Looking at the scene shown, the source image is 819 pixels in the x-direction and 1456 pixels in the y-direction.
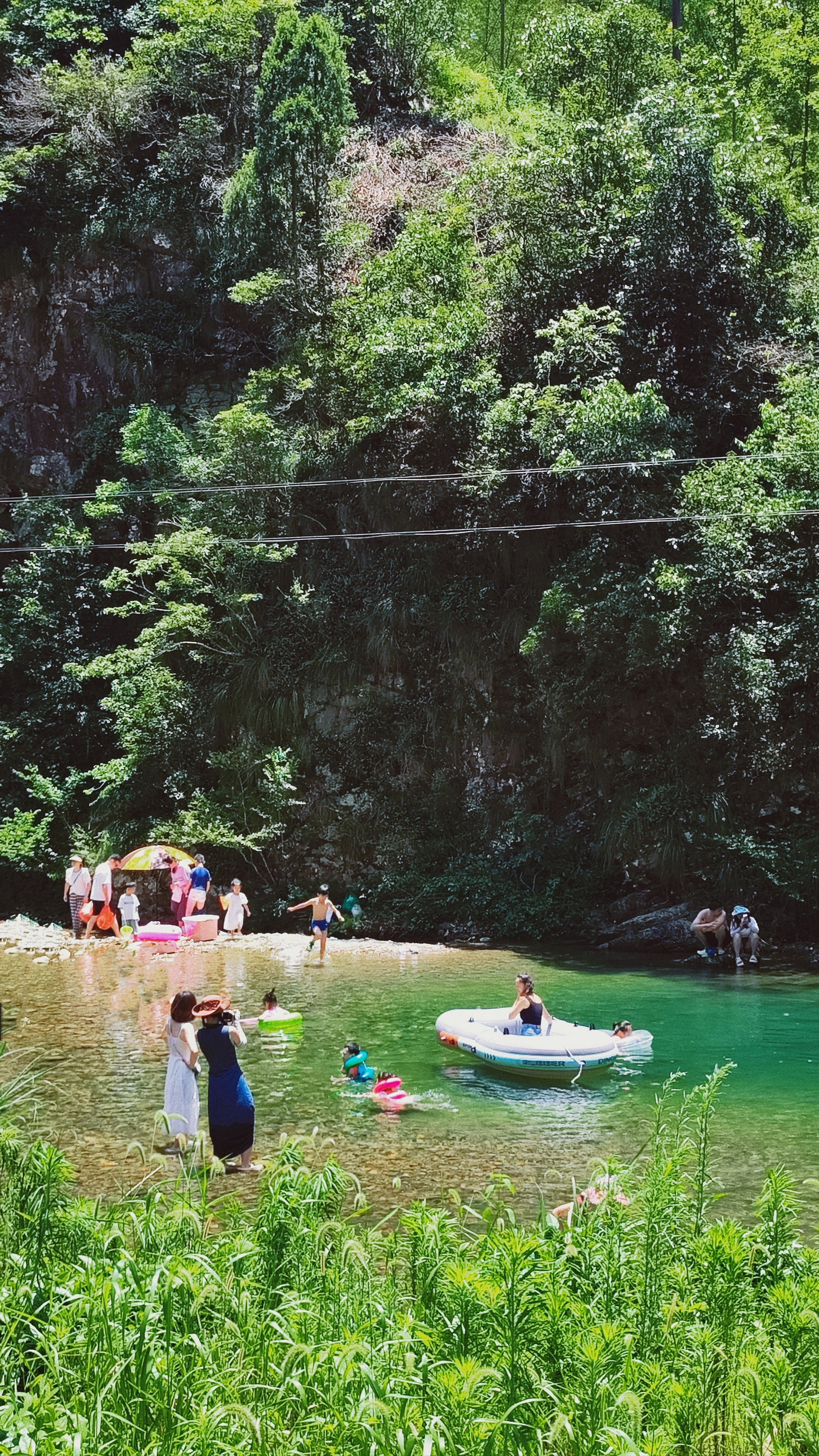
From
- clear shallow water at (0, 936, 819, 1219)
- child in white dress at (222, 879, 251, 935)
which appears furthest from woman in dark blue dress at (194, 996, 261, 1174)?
child in white dress at (222, 879, 251, 935)

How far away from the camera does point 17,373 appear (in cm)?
2984

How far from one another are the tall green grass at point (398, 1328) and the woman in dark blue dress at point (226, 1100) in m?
2.61

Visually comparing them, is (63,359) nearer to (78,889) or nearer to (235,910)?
(78,889)

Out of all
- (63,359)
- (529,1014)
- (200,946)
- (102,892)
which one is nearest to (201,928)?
(200,946)

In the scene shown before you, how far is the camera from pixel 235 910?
801 inches

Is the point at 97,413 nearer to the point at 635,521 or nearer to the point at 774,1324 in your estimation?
the point at 635,521

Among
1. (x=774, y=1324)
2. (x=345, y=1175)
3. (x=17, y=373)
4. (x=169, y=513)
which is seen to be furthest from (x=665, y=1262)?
(x=17, y=373)

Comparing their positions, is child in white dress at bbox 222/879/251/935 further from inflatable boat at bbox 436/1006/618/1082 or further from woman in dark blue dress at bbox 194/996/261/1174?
woman in dark blue dress at bbox 194/996/261/1174

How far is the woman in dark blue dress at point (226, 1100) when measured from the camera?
27.2 ft

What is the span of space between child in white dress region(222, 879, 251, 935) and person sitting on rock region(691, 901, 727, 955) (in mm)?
7343

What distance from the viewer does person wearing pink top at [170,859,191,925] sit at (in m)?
20.8

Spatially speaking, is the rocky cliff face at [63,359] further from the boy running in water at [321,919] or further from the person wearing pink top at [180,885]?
the boy running in water at [321,919]

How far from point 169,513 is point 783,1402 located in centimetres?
2244

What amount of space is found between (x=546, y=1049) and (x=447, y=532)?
36.8ft
